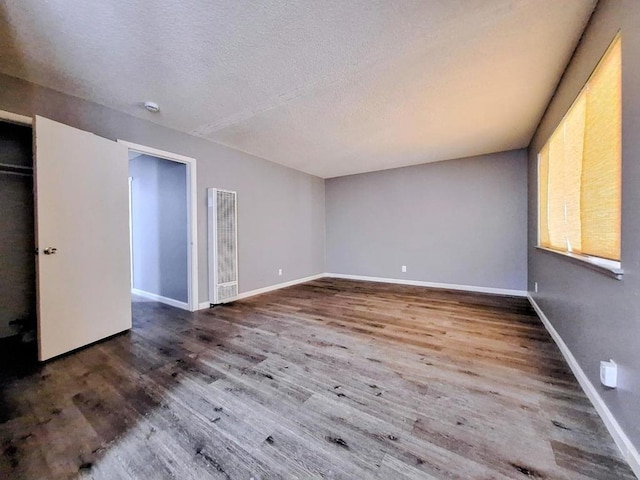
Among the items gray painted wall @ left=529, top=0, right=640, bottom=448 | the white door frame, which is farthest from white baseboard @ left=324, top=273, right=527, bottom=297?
the white door frame

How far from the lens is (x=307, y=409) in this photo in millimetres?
1461

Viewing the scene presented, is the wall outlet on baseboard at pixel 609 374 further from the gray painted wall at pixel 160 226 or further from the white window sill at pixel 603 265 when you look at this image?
the gray painted wall at pixel 160 226

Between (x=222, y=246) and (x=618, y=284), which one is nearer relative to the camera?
(x=618, y=284)

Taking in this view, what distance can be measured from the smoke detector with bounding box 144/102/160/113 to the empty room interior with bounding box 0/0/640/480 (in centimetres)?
5

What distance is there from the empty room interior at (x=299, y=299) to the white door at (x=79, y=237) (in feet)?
0.06

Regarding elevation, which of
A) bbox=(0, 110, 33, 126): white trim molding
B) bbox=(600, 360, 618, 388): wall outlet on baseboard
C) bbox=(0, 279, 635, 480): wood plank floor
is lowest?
bbox=(0, 279, 635, 480): wood plank floor

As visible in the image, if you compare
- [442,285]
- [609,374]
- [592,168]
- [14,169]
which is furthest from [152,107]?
[442,285]

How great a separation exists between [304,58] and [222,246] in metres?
2.60

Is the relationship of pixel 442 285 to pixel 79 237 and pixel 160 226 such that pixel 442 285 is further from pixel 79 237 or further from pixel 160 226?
pixel 79 237

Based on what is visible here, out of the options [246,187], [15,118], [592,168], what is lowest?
[592,168]

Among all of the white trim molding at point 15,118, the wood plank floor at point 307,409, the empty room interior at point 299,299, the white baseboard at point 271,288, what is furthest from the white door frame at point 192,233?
the white trim molding at point 15,118

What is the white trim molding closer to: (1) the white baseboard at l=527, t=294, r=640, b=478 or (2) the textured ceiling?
(2) the textured ceiling

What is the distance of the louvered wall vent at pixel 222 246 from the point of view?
3465mm

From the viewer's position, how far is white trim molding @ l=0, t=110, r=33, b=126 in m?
1.97
